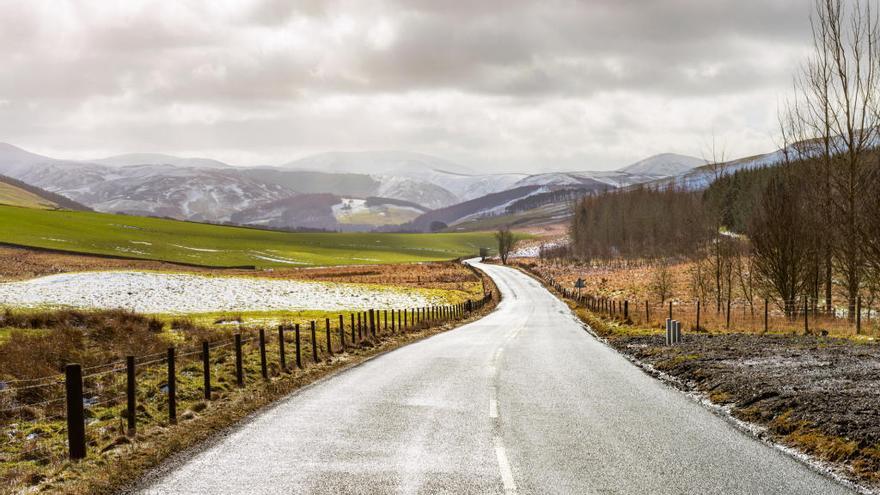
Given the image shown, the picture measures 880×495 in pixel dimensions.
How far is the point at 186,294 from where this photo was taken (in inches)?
2092

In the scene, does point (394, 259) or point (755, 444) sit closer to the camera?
point (755, 444)

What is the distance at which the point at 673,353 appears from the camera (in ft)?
67.7

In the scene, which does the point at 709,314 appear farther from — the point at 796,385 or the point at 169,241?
the point at 169,241

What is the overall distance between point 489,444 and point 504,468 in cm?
136

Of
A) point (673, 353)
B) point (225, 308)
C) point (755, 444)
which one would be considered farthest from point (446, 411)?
point (225, 308)

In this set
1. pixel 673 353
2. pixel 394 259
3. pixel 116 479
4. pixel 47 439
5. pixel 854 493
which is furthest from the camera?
pixel 394 259

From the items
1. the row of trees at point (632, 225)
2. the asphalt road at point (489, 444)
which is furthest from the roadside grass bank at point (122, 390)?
the row of trees at point (632, 225)

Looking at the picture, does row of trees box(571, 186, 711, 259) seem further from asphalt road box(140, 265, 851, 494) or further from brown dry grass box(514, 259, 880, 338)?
asphalt road box(140, 265, 851, 494)

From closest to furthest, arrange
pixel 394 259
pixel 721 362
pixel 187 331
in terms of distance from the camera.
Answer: pixel 721 362
pixel 187 331
pixel 394 259

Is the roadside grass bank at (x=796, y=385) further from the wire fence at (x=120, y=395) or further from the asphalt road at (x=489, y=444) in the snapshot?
the wire fence at (x=120, y=395)

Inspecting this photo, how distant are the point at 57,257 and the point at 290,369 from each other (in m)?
79.8

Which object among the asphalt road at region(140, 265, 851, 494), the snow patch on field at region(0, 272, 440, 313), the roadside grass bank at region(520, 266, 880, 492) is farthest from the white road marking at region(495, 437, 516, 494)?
the snow patch on field at region(0, 272, 440, 313)

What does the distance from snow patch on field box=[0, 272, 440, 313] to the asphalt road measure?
103 feet

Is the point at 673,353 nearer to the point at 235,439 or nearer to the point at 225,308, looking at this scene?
the point at 235,439
